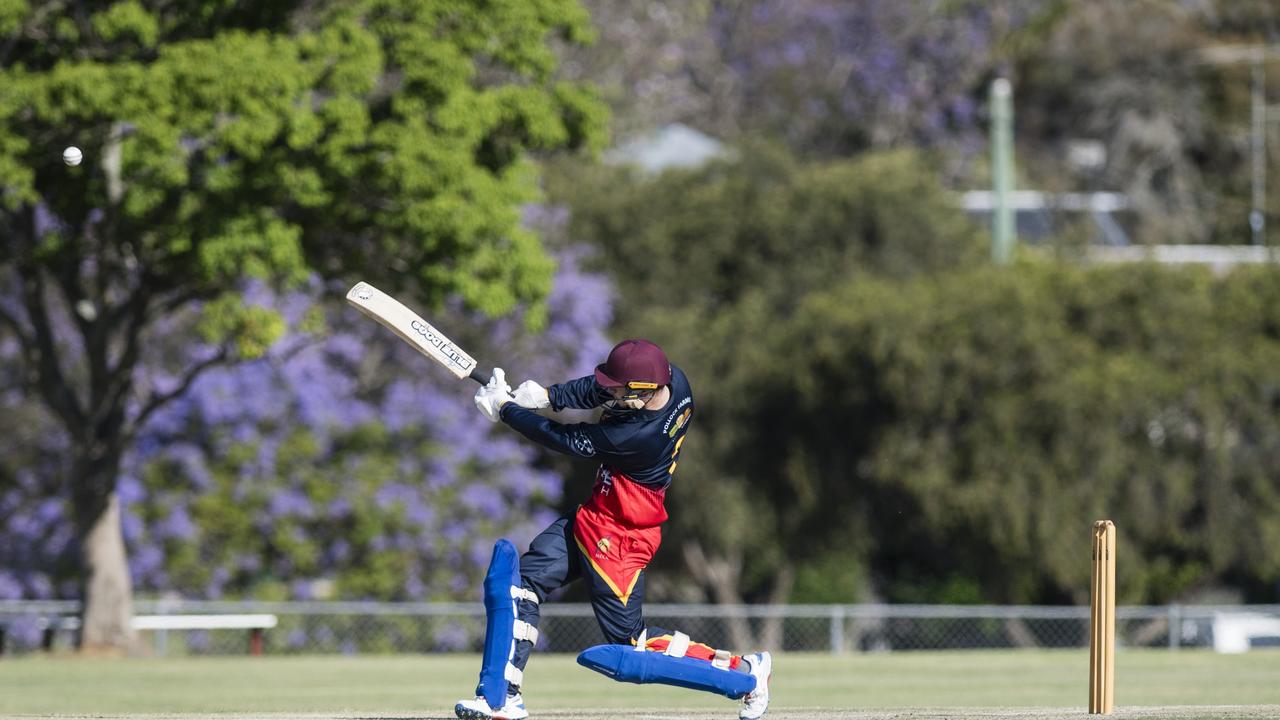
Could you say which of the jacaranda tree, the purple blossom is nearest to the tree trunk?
the purple blossom

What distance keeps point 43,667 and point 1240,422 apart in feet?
63.0

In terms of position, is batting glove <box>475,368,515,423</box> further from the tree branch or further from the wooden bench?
the tree branch

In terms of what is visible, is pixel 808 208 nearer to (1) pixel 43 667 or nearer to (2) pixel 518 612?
(1) pixel 43 667

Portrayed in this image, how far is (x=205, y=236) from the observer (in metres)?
20.4

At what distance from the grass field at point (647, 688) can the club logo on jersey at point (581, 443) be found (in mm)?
2025

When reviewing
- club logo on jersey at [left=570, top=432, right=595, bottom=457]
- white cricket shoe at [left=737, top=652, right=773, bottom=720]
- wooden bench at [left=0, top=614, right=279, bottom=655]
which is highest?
club logo on jersey at [left=570, top=432, right=595, bottom=457]

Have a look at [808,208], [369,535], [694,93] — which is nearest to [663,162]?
[694,93]

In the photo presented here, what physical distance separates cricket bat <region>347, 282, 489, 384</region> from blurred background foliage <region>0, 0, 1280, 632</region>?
925 centimetres

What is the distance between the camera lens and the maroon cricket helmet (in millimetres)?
9430

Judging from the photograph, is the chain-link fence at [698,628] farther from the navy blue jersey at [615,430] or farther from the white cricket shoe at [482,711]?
the navy blue jersey at [615,430]

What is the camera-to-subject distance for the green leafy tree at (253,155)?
64.2ft

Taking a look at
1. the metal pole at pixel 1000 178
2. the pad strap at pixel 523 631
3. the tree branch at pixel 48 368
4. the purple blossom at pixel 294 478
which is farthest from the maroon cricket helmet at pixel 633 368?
the metal pole at pixel 1000 178

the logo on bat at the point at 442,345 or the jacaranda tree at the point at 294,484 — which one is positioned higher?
the jacaranda tree at the point at 294,484

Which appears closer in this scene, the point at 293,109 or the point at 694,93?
the point at 293,109
